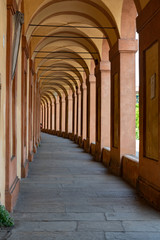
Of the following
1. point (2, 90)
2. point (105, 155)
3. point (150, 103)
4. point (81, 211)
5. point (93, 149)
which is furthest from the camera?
A: point (93, 149)

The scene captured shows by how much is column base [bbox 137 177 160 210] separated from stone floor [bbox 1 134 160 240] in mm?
144

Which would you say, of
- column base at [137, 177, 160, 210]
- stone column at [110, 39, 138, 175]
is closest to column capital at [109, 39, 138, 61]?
stone column at [110, 39, 138, 175]

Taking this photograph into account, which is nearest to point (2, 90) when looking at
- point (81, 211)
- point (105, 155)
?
point (81, 211)

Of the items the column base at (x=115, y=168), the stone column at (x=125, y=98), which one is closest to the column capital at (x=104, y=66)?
the stone column at (x=125, y=98)

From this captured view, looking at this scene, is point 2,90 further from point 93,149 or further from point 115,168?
point 93,149

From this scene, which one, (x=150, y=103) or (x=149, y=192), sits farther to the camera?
(x=150, y=103)

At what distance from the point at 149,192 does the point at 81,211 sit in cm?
163

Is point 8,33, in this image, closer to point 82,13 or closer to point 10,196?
point 10,196

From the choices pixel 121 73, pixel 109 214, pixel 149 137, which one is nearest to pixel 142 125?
pixel 149 137

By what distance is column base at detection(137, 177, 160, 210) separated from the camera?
634cm

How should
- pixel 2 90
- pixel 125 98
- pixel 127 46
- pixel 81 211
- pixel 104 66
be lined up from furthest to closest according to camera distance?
1. pixel 104 66
2. pixel 125 98
3. pixel 127 46
4. pixel 81 211
5. pixel 2 90

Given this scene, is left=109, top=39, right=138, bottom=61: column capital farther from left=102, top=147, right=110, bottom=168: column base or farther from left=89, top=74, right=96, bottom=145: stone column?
left=89, top=74, right=96, bottom=145: stone column

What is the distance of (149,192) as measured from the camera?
22.4ft

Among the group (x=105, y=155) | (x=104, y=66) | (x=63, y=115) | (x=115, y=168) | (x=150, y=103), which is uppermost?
(x=104, y=66)
